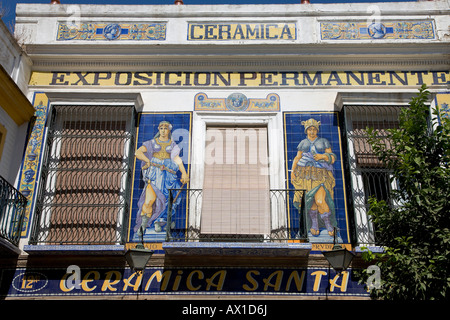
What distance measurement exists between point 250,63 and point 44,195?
4477mm

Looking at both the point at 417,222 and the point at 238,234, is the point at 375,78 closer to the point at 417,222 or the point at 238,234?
the point at 238,234

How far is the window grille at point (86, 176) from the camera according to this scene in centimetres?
930

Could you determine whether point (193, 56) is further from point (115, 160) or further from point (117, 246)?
point (117, 246)

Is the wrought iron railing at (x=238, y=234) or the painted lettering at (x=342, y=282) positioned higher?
the wrought iron railing at (x=238, y=234)

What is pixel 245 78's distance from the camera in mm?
10422

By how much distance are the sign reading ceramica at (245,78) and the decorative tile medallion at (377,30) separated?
767 millimetres

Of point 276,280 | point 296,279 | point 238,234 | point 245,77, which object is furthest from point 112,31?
point 296,279

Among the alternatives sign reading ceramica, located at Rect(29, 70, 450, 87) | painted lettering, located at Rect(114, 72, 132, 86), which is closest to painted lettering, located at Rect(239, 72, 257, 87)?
sign reading ceramica, located at Rect(29, 70, 450, 87)

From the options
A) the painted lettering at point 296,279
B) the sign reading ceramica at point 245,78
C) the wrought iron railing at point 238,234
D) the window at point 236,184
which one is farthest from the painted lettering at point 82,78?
the painted lettering at point 296,279

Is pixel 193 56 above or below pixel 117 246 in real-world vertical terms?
above

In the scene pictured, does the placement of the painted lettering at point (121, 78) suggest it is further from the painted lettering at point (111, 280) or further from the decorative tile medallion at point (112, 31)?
the painted lettering at point (111, 280)

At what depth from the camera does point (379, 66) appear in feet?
34.2
